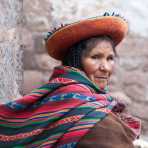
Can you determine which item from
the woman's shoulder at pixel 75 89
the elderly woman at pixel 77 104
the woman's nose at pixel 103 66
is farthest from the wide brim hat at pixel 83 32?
the woman's shoulder at pixel 75 89

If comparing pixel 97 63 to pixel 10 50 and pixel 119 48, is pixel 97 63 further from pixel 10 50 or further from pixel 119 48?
pixel 119 48

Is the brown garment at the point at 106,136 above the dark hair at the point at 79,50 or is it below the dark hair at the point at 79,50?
below

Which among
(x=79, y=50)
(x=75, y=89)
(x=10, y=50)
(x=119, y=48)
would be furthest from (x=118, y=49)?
(x=75, y=89)

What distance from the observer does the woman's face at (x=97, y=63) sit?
361 cm

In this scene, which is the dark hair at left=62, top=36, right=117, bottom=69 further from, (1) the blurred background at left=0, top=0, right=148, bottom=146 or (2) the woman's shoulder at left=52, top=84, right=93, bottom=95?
(1) the blurred background at left=0, top=0, right=148, bottom=146

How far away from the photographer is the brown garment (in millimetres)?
3314

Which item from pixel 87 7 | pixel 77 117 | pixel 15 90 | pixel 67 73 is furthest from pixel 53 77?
pixel 87 7

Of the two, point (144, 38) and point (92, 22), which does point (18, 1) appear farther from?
point (144, 38)

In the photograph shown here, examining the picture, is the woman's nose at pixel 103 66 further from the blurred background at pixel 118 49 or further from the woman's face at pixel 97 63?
the blurred background at pixel 118 49

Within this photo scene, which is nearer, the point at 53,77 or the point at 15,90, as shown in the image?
the point at 53,77

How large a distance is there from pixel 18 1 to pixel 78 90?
1.41 metres

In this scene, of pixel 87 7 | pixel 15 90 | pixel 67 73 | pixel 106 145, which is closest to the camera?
pixel 106 145

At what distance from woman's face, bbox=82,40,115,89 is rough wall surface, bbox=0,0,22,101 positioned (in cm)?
98

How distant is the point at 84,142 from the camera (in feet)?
10.9
